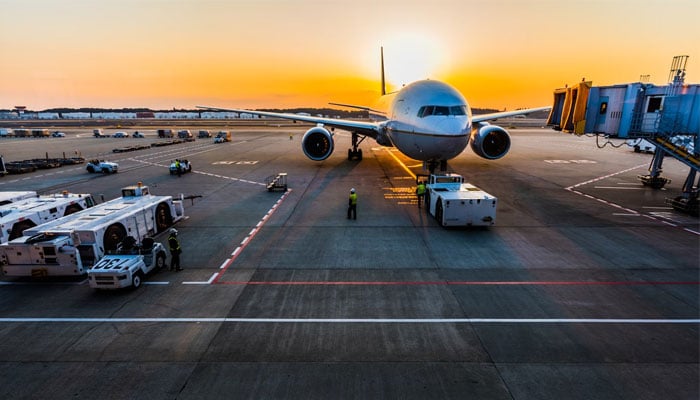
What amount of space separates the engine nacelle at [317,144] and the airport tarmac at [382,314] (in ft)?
41.5

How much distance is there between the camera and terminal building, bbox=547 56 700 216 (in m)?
20.4

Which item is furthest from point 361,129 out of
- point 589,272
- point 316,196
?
point 589,272

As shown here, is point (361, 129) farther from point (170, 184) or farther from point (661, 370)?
point (661, 370)

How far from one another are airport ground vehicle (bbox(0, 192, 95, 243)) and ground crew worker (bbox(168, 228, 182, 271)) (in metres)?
7.39

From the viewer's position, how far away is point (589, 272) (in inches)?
488

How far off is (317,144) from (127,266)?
22954 mm

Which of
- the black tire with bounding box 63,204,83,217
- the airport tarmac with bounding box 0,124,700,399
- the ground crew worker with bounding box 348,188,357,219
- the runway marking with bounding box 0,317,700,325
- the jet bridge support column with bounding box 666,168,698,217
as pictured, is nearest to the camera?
the airport tarmac with bounding box 0,124,700,399

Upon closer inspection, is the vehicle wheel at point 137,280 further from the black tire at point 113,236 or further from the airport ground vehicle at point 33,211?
the airport ground vehicle at point 33,211

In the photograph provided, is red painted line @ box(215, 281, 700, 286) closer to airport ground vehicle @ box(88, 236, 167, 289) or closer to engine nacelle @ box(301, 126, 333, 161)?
airport ground vehicle @ box(88, 236, 167, 289)

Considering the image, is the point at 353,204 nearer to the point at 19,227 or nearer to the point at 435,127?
the point at 435,127

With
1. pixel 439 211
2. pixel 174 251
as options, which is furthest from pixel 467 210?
pixel 174 251

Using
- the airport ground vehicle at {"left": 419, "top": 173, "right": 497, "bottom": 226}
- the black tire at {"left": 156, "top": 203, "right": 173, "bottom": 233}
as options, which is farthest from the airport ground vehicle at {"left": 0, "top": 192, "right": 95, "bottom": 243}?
the airport ground vehicle at {"left": 419, "top": 173, "right": 497, "bottom": 226}

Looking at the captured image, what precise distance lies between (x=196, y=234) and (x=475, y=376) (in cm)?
1379

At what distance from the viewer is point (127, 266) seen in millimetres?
11023
